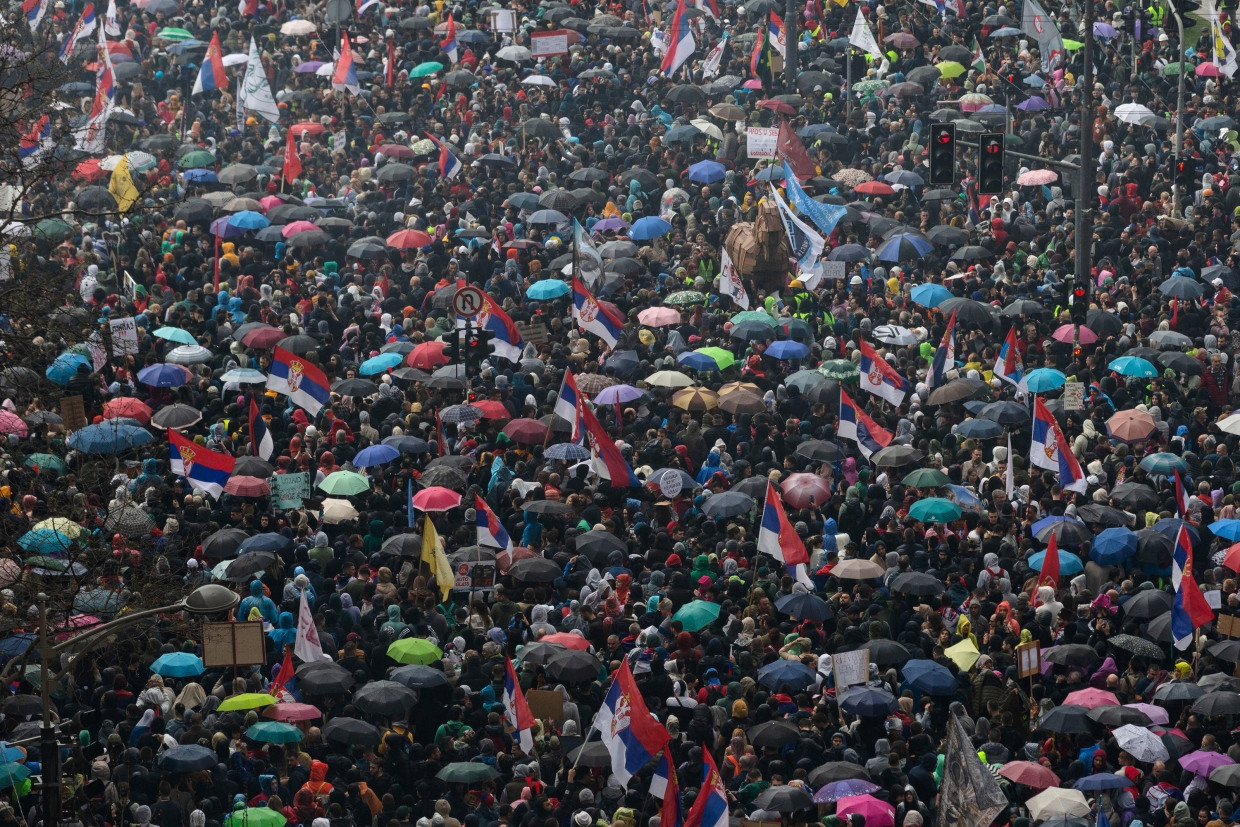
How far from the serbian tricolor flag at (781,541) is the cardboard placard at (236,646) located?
20.7ft

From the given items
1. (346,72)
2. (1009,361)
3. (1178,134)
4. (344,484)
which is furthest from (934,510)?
(346,72)

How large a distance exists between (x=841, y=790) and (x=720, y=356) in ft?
40.6

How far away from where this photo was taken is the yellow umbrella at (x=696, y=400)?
3189cm

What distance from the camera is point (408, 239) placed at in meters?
38.5

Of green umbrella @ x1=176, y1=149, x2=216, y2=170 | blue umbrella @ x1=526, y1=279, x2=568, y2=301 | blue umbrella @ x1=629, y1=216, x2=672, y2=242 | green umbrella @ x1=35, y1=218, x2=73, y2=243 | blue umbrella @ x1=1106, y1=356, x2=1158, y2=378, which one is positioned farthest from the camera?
green umbrella @ x1=176, y1=149, x2=216, y2=170

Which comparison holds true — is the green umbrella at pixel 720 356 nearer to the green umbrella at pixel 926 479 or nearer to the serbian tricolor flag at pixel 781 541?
the green umbrella at pixel 926 479

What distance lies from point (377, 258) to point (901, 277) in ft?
28.1

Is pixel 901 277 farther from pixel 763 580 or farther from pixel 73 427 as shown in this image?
pixel 73 427

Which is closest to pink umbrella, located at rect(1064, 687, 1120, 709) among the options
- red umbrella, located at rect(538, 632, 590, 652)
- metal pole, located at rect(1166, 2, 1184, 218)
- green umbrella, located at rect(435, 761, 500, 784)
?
red umbrella, located at rect(538, 632, 590, 652)

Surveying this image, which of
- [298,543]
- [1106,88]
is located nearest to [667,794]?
[298,543]

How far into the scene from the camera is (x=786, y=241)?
37.4 metres

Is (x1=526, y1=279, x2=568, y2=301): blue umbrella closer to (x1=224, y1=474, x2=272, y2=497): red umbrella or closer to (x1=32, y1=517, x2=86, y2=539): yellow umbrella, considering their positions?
(x1=224, y1=474, x2=272, y2=497): red umbrella

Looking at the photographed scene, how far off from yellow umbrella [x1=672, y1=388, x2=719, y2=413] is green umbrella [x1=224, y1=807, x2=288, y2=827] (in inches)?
451

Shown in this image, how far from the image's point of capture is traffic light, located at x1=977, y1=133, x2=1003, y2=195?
117 ft
